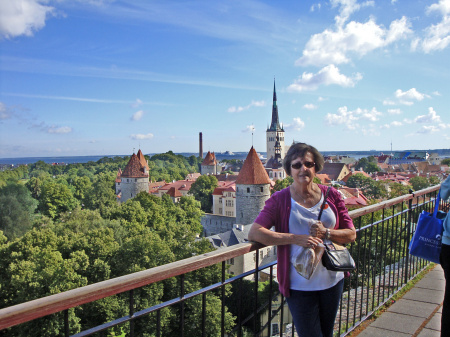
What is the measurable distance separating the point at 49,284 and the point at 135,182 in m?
28.1

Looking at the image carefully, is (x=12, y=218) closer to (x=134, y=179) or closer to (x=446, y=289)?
(x=134, y=179)

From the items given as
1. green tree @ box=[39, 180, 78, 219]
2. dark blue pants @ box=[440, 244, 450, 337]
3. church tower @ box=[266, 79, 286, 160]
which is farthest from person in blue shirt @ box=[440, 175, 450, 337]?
church tower @ box=[266, 79, 286, 160]

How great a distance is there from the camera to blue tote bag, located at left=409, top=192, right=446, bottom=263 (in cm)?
268

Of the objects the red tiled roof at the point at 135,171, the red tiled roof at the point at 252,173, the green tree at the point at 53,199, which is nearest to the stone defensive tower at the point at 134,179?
the red tiled roof at the point at 135,171

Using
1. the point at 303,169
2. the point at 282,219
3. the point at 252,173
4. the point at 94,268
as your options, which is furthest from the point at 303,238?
the point at 252,173

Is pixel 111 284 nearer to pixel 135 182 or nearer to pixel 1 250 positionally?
pixel 1 250

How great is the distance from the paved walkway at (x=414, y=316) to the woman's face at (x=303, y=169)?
194cm

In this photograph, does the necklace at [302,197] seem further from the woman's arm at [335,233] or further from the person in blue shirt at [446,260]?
the person in blue shirt at [446,260]

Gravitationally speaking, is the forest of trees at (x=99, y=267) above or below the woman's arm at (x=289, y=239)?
below

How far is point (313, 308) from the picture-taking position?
213cm

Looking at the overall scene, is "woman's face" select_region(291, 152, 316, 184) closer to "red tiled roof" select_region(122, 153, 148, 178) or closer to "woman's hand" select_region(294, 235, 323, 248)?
"woman's hand" select_region(294, 235, 323, 248)

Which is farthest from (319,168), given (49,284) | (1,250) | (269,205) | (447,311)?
Result: (1,250)

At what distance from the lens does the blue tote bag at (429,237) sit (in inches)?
106

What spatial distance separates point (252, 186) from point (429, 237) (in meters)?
26.8
